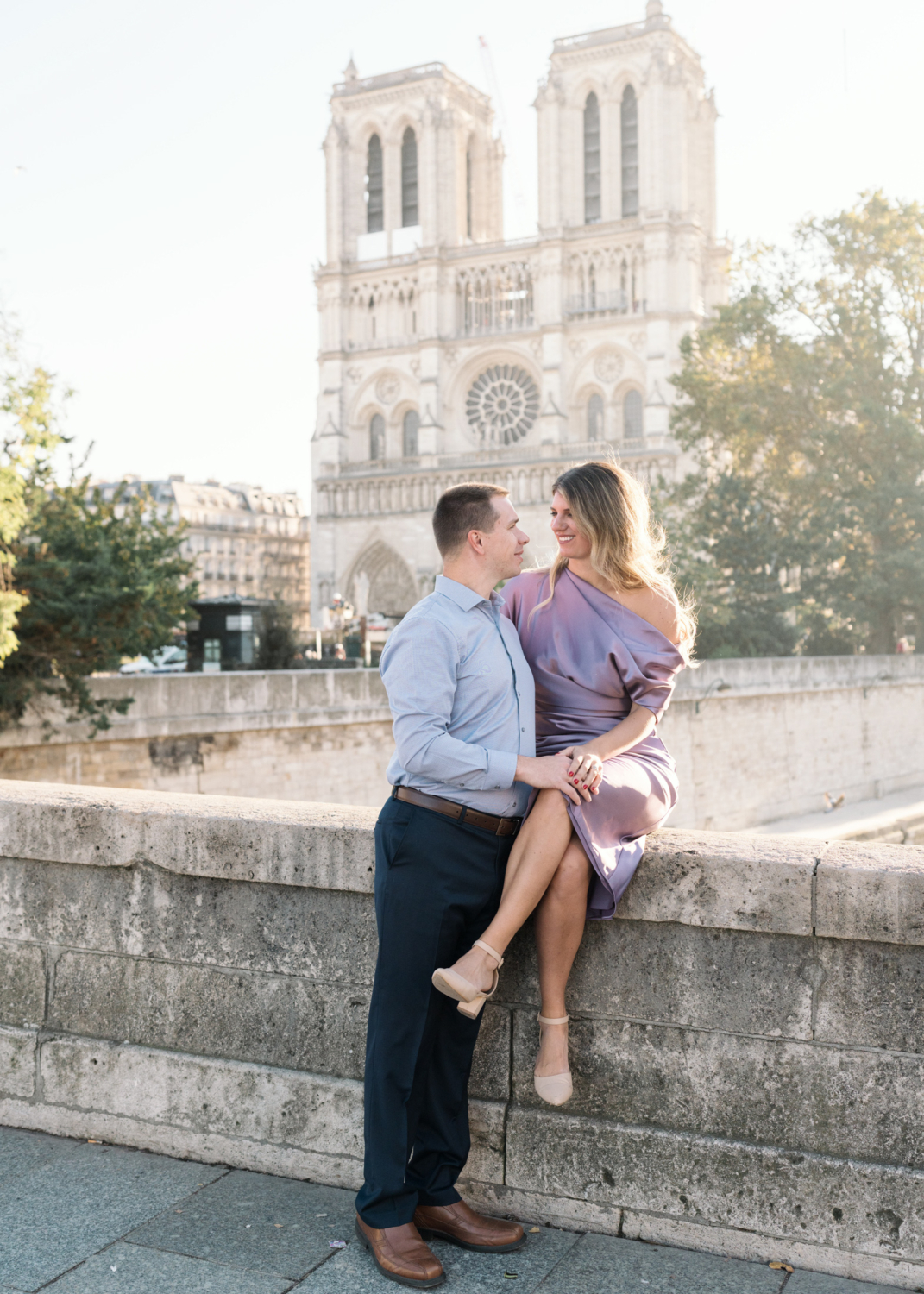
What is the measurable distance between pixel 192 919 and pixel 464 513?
4.15 ft

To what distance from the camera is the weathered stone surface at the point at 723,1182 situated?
95.7 inches

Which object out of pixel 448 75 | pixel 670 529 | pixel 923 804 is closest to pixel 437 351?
pixel 448 75

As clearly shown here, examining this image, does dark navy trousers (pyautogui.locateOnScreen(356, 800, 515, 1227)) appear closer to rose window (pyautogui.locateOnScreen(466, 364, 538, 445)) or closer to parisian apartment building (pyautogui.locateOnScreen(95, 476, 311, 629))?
rose window (pyautogui.locateOnScreen(466, 364, 538, 445))

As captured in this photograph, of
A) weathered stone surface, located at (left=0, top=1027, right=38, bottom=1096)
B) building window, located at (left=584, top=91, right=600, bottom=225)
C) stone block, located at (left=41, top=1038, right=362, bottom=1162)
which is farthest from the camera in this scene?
building window, located at (left=584, top=91, right=600, bottom=225)

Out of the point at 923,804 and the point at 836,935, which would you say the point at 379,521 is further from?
the point at 836,935

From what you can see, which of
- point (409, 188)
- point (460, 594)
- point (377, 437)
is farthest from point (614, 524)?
point (409, 188)

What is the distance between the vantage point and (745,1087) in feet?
8.48

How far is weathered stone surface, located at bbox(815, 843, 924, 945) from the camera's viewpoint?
7.98ft

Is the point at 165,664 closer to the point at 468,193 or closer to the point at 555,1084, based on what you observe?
the point at 555,1084

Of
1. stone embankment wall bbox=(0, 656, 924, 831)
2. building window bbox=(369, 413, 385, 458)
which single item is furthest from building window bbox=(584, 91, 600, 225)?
stone embankment wall bbox=(0, 656, 924, 831)

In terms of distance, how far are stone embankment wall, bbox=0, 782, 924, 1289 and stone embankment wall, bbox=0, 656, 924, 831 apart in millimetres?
9604

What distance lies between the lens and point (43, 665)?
502 inches

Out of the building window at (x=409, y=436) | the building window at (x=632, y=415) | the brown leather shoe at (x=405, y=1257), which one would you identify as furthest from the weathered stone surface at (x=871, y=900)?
the building window at (x=409, y=436)

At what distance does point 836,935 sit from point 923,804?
21.8 meters
